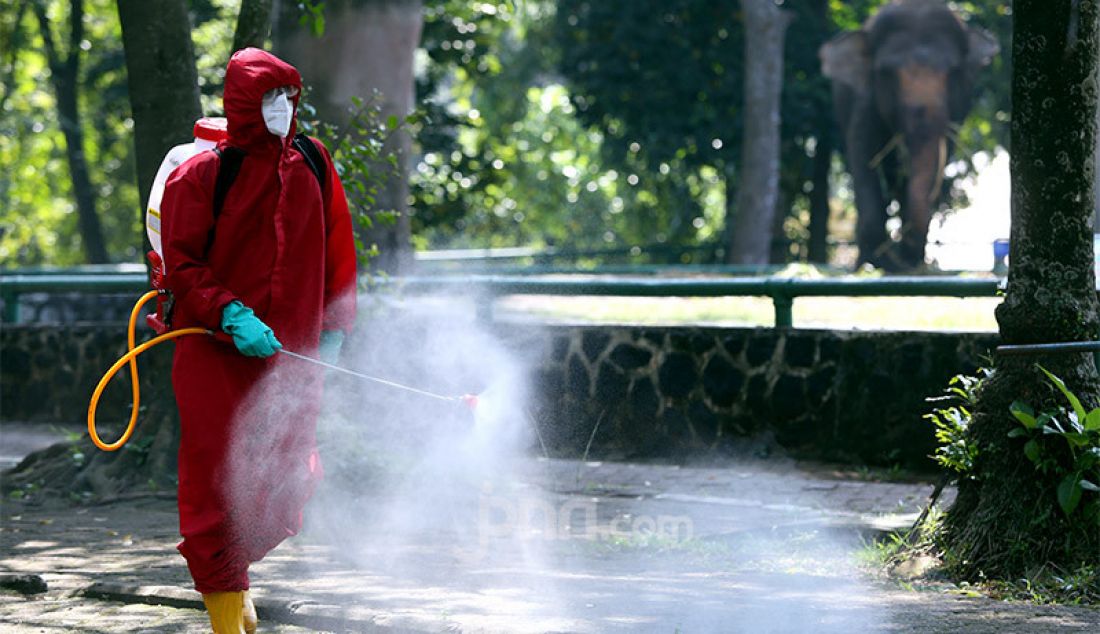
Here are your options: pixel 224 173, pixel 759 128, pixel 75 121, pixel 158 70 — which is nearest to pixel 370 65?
pixel 158 70

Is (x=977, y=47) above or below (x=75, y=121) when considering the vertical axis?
above

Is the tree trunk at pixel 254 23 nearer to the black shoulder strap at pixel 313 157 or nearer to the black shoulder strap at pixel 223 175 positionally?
the black shoulder strap at pixel 313 157

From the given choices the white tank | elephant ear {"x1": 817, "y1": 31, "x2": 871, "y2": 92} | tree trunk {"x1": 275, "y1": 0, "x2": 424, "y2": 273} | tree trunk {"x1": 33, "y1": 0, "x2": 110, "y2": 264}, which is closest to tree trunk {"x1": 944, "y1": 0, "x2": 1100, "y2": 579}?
the white tank

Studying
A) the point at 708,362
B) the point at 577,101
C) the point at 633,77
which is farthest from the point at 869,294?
the point at 577,101

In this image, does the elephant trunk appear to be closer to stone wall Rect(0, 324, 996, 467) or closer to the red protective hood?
stone wall Rect(0, 324, 996, 467)

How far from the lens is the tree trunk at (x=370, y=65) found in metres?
12.4

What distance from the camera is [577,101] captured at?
27.7 m

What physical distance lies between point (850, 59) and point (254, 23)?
1176 centimetres

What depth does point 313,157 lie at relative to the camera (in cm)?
550

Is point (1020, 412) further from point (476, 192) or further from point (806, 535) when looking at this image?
point (476, 192)

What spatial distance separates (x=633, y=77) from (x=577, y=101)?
212 cm

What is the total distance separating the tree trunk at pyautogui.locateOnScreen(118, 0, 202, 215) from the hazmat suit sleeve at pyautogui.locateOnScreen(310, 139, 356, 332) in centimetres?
378

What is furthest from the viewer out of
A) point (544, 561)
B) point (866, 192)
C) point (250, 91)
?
point (866, 192)

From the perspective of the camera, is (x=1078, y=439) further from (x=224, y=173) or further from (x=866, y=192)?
(x=866, y=192)
